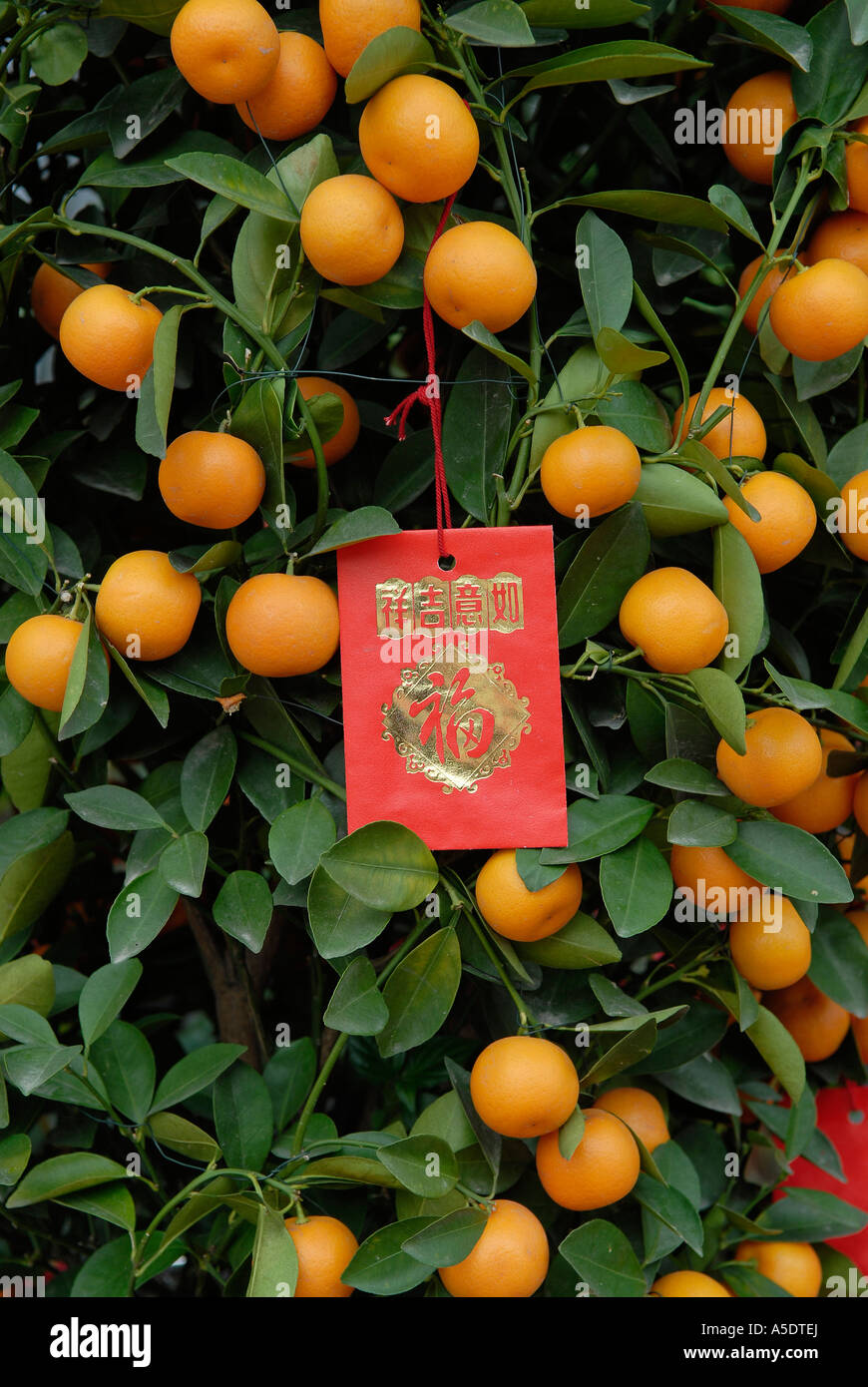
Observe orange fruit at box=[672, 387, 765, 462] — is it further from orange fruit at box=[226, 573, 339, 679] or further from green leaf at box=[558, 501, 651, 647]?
orange fruit at box=[226, 573, 339, 679]

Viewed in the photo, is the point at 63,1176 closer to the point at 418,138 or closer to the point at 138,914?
the point at 138,914

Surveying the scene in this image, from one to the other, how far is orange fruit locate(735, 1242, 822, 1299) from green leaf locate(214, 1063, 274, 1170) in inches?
15.0

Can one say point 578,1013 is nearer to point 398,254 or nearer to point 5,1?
point 398,254

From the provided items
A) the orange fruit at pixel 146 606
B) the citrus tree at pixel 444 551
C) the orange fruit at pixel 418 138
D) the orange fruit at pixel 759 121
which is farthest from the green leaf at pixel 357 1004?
the orange fruit at pixel 759 121

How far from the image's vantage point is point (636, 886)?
640 mm

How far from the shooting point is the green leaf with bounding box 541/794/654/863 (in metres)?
0.64

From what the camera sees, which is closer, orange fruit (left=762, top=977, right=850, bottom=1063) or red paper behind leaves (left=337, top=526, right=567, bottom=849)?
red paper behind leaves (left=337, top=526, right=567, bottom=849)

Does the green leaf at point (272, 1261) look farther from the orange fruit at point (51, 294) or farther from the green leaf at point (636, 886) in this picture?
the orange fruit at point (51, 294)

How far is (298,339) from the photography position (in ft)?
2.19

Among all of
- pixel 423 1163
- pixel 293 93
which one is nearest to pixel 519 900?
pixel 423 1163

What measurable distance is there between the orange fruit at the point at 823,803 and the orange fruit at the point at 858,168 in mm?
346

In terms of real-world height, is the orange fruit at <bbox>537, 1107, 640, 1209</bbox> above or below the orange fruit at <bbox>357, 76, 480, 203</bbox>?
below

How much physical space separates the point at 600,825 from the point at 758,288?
37cm
